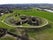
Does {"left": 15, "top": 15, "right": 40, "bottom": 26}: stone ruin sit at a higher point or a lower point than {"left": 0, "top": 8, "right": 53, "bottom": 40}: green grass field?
higher

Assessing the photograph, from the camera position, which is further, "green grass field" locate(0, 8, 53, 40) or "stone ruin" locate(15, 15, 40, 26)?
"stone ruin" locate(15, 15, 40, 26)

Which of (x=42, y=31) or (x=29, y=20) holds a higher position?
(x=29, y=20)

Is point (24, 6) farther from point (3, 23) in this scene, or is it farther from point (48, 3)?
point (3, 23)

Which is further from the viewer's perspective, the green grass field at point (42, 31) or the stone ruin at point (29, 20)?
the stone ruin at point (29, 20)

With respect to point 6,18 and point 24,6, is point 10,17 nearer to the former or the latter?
point 6,18

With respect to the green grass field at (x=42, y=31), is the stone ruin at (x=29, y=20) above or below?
above


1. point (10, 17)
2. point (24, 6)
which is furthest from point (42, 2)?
point (10, 17)

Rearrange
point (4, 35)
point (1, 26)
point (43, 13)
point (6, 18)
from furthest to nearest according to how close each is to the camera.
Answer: point (43, 13) → point (6, 18) → point (1, 26) → point (4, 35)

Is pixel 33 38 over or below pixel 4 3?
below

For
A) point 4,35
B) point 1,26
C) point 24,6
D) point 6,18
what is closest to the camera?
point 4,35

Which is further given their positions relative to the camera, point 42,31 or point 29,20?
point 29,20

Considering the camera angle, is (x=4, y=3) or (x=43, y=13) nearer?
(x=43, y=13)
